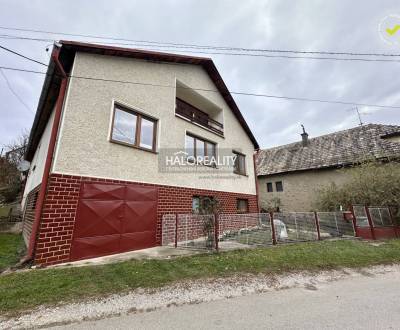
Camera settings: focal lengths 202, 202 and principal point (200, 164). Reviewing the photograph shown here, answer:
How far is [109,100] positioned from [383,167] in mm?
14028

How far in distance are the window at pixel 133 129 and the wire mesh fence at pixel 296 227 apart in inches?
235

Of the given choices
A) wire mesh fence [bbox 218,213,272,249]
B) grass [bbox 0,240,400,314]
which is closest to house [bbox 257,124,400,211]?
grass [bbox 0,240,400,314]

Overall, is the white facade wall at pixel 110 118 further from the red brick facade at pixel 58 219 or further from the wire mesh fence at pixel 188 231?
the wire mesh fence at pixel 188 231

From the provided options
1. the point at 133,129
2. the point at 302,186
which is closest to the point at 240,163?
the point at 302,186

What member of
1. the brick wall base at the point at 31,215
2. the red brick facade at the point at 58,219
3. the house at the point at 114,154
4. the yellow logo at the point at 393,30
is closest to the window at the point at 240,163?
the house at the point at 114,154

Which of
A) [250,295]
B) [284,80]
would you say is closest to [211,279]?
[250,295]

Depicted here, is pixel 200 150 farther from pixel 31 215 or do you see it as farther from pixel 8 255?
pixel 8 255

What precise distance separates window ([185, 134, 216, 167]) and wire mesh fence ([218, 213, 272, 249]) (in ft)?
12.7

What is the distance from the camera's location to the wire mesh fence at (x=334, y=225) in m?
8.65

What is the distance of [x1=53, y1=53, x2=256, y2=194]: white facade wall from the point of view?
621cm

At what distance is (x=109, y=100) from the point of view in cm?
722

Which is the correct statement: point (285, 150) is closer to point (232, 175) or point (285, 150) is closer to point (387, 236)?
point (232, 175)

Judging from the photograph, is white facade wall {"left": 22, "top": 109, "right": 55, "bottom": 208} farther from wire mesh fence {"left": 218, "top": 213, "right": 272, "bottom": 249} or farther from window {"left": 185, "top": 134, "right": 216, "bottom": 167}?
wire mesh fence {"left": 218, "top": 213, "right": 272, "bottom": 249}

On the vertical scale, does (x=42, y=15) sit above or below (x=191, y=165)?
above
